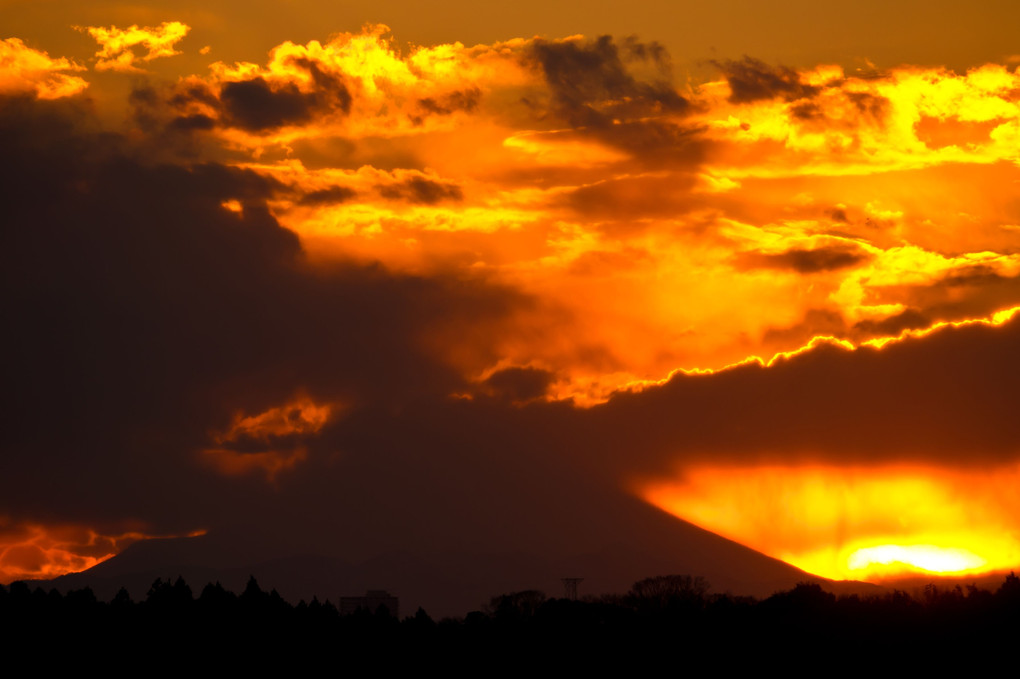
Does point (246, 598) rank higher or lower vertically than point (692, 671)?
higher

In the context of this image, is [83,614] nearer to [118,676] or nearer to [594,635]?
[118,676]

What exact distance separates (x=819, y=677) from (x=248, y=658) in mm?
58243

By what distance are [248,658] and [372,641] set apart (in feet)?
47.9

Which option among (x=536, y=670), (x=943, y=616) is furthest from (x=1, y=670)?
(x=943, y=616)

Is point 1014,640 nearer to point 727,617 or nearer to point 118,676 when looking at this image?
point 727,617

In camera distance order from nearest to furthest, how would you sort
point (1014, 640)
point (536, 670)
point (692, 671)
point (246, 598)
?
point (1014, 640) < point (692, 671) < point (536, 670) < point (246, 598)

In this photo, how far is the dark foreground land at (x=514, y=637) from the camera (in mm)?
126062

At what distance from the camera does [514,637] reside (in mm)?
150750

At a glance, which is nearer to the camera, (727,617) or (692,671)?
(692,671)

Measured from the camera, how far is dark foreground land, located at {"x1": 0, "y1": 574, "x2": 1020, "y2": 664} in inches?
4963

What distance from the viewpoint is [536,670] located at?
139 metres

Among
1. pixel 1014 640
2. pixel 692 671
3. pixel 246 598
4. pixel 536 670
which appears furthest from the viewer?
pixel 246 598

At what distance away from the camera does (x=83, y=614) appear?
5842 inches

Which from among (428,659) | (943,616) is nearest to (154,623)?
(428,659)
